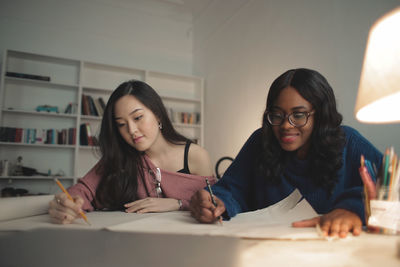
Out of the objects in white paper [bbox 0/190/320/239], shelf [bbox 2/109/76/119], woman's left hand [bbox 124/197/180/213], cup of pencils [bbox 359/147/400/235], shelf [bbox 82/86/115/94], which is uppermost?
shelf [bbox 82/86/115/94]

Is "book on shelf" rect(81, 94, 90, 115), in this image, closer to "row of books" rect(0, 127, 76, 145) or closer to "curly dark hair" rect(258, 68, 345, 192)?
"row of books" rect(0, 127, 76, 145)

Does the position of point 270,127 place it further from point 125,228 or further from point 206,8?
point 206,8

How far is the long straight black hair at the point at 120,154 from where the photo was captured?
3.81 ft

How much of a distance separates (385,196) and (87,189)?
3.33 feet

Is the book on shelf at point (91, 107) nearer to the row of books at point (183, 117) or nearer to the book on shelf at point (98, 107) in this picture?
the book on shelf at point (98, 107)

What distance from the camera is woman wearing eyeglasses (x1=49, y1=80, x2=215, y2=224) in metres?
1.14

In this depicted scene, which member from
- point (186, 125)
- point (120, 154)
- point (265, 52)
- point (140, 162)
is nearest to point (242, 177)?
point (140, 162)

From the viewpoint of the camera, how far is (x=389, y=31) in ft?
1.65

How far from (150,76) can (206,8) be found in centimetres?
143

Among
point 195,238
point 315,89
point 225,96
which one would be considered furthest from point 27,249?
point 225,96

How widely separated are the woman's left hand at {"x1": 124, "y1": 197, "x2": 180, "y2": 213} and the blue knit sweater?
182 millimetres

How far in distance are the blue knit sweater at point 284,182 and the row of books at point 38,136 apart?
10.4ft

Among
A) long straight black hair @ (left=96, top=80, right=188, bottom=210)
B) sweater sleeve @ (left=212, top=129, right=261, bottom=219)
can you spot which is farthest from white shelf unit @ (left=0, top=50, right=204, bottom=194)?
sweater sleeve @ (left=212, top=129, right=261, bottom=219)

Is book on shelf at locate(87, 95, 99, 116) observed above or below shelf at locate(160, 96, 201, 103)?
below
